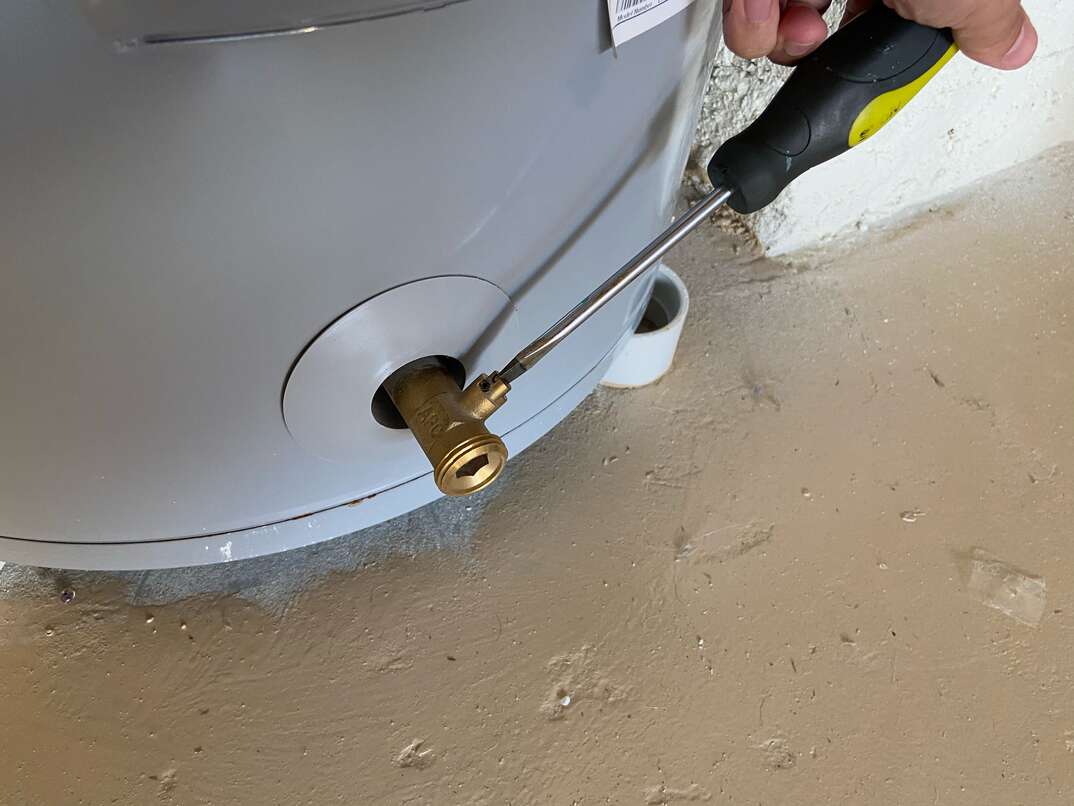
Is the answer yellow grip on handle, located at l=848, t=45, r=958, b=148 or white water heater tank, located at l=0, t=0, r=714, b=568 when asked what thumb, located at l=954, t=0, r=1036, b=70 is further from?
white water heater tank, located at l=0, t=0, r=714, b=568

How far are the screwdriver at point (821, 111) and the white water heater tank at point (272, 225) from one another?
31 mm

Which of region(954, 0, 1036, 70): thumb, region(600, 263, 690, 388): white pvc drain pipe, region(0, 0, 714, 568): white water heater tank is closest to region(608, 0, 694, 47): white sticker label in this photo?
region(0, 0, 714, 568): white water heater tank

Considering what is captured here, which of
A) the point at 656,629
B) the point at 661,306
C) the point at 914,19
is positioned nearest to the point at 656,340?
the point at 661,306

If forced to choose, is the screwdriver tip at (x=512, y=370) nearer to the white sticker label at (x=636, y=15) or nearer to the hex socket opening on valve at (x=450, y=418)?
the hex socket opening on valve at (x=450, y=418)

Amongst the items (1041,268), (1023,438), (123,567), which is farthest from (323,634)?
(1041,268)

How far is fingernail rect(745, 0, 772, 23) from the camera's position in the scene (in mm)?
377

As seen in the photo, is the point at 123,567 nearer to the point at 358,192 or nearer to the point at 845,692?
the point at 358,192

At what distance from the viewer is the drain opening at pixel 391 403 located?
42 cm

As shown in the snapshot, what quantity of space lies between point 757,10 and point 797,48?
0.04 m

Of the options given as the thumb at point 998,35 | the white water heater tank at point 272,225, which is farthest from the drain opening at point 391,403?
the thumb at point 998,35

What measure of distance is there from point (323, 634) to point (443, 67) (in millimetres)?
394

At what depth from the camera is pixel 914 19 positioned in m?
0.38

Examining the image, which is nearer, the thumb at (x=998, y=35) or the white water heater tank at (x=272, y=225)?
the white water heater tank at (x=272, y=225)

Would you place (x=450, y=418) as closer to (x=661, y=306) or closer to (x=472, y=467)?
(x=472, y=467)
